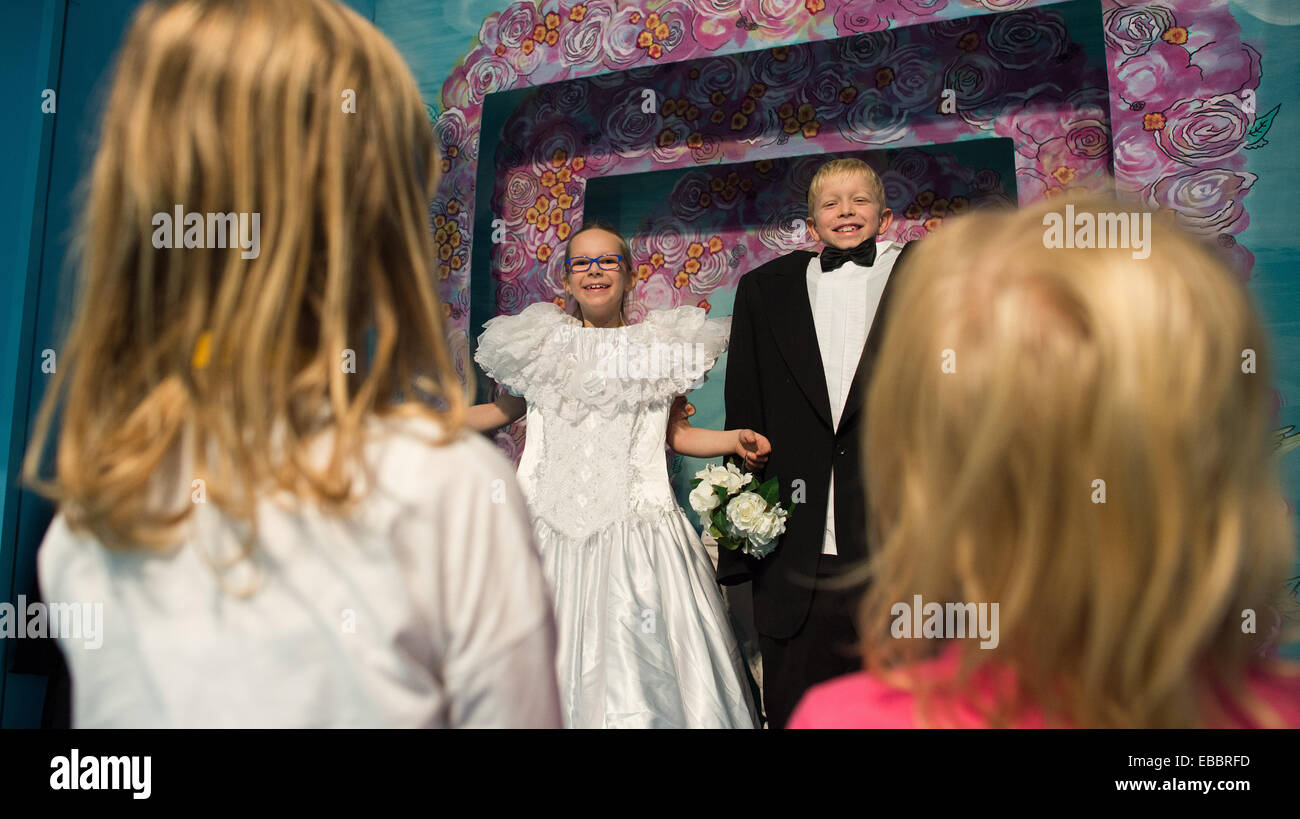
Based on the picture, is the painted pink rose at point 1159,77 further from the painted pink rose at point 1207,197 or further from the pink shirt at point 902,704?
the pink shirt at point 902,704

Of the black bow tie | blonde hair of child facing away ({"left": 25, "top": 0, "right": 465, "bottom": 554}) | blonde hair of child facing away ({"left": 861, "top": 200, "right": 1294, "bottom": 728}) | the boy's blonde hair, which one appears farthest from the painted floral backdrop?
blonde hair of child facing away ({"left": 25, "top": 0, "right": 465, "bottom": 554})

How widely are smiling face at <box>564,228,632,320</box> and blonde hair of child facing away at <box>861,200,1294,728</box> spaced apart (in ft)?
6.89

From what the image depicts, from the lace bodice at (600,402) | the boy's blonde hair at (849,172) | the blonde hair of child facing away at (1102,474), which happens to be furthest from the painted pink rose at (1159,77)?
the blonde hair of child facing away at (1102,474)

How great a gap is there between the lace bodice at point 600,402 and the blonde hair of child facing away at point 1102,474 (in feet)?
6.22

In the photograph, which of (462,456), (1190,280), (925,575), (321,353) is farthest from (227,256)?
(1190,280)

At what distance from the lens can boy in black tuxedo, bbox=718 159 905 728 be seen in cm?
225

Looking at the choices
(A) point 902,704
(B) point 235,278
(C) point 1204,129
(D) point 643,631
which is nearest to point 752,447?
(D) point 643,631

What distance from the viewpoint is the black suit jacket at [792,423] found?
2230 mm

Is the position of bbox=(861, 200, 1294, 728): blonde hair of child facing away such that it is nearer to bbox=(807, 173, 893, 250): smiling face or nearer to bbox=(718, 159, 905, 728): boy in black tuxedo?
bbox=(718, 159, 905, 728): boy in black tuxedo

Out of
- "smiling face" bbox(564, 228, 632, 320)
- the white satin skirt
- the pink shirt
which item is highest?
"smiling face" bbox(564, 228, 632, 320)

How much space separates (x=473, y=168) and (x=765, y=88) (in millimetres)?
1153

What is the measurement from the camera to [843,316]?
2408 millimetres
